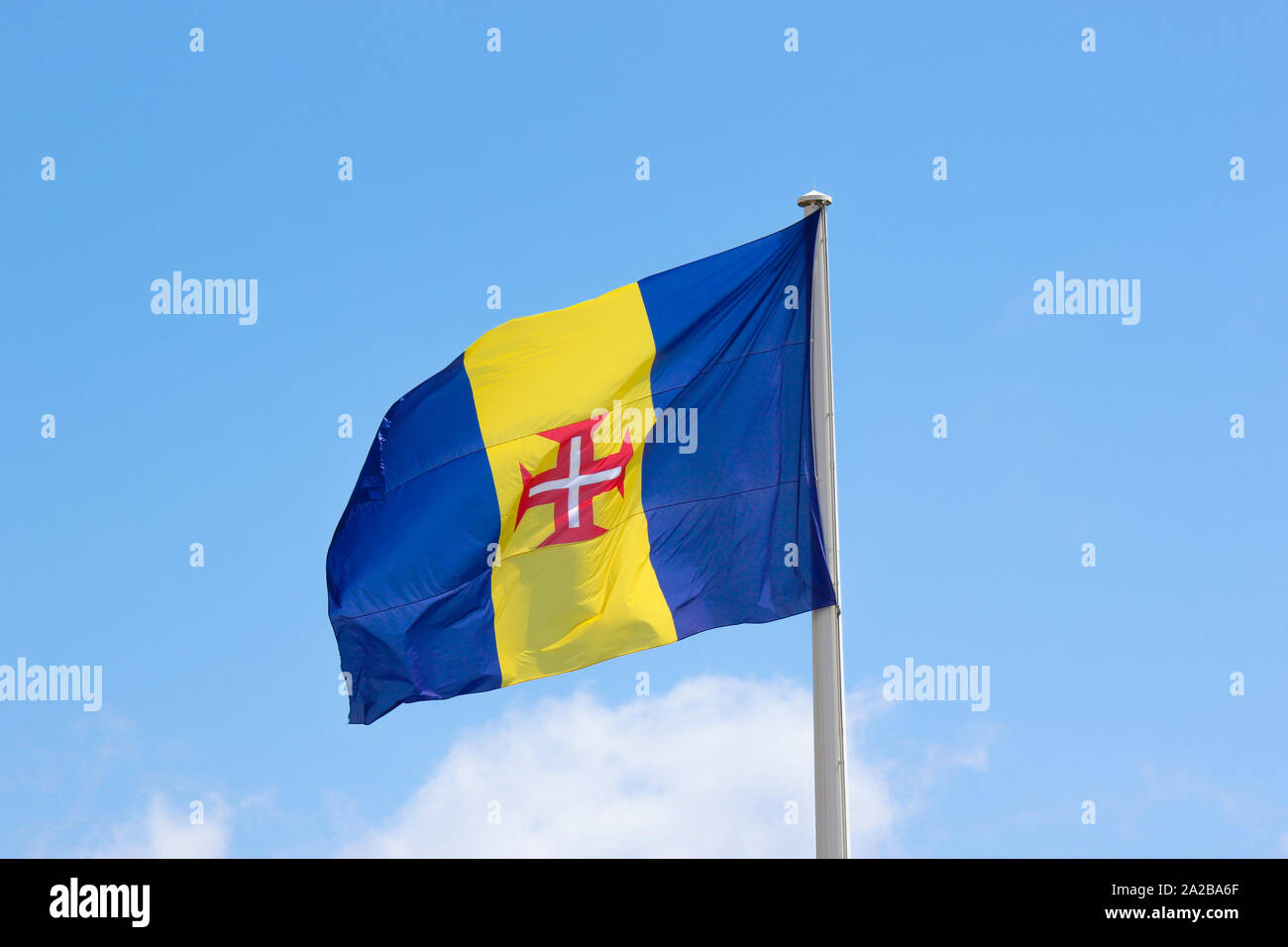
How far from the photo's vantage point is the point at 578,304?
1673 cm

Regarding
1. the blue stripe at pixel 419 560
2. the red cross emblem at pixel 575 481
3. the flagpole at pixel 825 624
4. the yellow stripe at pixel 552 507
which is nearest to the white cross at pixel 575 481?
the red cross emblem at pixel 575 481

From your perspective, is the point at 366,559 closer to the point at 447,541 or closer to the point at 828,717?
the point at 447,541

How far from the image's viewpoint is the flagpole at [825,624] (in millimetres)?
13672

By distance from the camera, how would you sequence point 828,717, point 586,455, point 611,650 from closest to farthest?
1. point 828,717
2. point 611,650
3. point 586,455

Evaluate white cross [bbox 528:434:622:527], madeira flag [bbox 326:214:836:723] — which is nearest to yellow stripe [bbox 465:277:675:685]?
madeira flag [bbox 326:214:836:723]

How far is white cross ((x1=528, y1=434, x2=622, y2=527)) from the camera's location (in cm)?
1580

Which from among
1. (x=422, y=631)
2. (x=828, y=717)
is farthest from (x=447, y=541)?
(x=828, y=717)

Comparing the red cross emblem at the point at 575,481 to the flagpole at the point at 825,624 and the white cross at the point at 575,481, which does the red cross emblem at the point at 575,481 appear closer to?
the white cross at the point at 575,481

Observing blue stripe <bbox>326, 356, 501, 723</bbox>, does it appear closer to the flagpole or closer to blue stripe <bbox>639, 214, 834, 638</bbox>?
blue stripe <bbox>639, 214, 834, 638</bbox>

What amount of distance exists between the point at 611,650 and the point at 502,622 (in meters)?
1.32

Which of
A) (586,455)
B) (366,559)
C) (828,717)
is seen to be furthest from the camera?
(366,559)

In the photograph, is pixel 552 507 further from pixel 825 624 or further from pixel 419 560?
pixel 825 624

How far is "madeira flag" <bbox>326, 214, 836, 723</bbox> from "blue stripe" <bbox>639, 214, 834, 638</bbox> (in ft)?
0.06

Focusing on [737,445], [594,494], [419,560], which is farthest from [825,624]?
[419,560]
